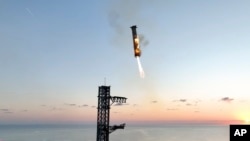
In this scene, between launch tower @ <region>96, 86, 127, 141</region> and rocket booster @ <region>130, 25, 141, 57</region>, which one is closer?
rocket booster @ <region>130, 25, 141, 57</region>

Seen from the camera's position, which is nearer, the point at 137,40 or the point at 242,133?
the point at 242,133

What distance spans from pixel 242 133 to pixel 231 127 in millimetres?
1033

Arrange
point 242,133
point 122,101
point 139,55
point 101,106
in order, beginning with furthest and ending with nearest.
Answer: point 122,101 < point 101,106 < point 139,55 < point 242,133

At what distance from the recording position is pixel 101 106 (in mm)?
53562

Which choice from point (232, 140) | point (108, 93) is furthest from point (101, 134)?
point (232, 140)

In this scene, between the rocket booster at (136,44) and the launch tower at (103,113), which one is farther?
the launch tower at (103,113)

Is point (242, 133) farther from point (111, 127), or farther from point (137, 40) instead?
point (111, 127)

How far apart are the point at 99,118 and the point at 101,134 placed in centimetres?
264

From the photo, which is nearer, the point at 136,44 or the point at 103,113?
the point at 136,44

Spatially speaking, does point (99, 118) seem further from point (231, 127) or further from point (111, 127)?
point (231, 127)

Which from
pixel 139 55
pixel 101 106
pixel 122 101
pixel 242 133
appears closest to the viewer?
pixel 242 133

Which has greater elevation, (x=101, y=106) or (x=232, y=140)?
(x=101, y=106)

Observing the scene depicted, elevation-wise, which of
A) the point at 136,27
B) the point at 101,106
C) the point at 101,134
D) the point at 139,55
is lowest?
the point at 101,134

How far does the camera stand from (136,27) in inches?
1490
